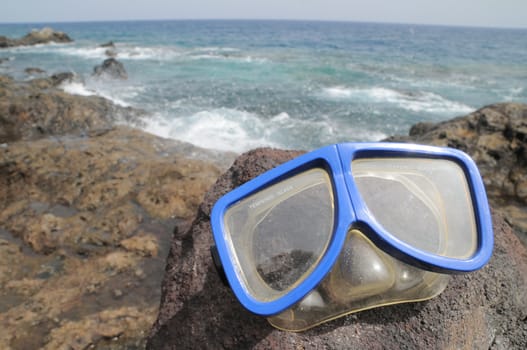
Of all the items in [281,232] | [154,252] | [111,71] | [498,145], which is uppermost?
[111,71]

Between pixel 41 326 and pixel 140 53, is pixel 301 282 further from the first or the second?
pixel 140 53

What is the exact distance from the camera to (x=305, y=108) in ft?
34.4

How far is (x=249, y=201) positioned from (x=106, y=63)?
52.9 feet

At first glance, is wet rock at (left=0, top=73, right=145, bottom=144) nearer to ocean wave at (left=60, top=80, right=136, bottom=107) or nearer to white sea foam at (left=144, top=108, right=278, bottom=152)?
white sea foam at (left=144, top=108, right=278, bottom=152)

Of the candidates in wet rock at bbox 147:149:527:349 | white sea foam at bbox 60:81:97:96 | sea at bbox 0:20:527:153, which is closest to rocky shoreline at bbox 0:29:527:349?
wet rock at bbox 147:149:527:349

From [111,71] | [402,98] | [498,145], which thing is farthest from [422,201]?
[111,71]

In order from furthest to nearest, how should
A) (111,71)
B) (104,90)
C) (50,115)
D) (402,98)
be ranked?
(111,71)
(104,90)
(402,98)
(50,115)

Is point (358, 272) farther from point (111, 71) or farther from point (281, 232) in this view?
point (111, 71)

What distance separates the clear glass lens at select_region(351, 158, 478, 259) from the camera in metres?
1.12

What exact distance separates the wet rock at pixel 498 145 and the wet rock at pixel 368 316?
2.22 m

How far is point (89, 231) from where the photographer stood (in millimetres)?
3223

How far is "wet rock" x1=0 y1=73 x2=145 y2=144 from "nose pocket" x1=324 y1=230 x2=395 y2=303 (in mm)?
6117

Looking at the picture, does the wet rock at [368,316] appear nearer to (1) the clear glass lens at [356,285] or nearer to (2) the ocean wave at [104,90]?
(1) the clear glass lens at [356,285]

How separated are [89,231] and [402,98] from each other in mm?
11952
